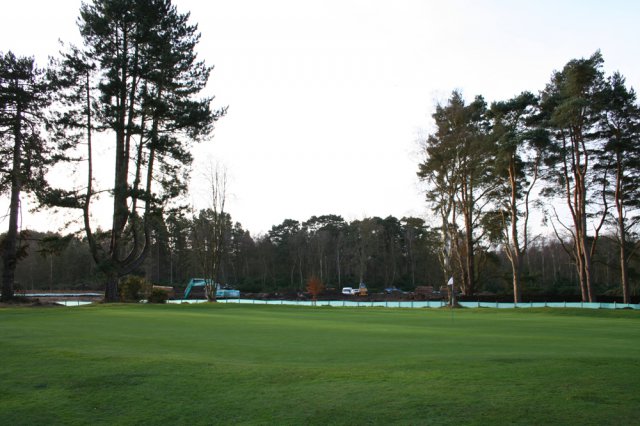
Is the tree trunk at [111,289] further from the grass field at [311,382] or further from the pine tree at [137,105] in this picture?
the grass field at [311,382]

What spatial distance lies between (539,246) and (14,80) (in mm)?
82926

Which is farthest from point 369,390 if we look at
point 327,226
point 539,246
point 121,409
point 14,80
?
point 539,246

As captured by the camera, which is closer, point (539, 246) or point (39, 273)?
point (39, 273)

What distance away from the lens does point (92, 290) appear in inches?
2640

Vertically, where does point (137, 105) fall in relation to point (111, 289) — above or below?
above

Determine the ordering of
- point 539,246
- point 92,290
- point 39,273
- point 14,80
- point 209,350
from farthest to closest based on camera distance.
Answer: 1. point 539,246
2. point 39,273
3. point 92,290
4. point 14,80
5. point 209,350

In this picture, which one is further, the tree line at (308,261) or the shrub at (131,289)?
the tree line at (308,261)

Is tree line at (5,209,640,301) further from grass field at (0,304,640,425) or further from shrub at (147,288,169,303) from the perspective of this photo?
grass field at (0,304,640,425)

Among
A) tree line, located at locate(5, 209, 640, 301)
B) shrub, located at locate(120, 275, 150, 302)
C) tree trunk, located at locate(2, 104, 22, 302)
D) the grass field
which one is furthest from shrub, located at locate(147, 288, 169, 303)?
tree line, located at locate(5, 209, 640, 301)

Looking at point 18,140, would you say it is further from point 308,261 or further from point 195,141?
point 308,261

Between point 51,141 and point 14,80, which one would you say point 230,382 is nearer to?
point 51,141

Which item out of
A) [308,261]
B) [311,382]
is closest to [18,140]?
[311,382]

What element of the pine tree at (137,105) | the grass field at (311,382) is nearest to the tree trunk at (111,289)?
the pine tree at (137,105)

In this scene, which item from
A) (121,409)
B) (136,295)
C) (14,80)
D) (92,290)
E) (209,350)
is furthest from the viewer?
(92,290)
